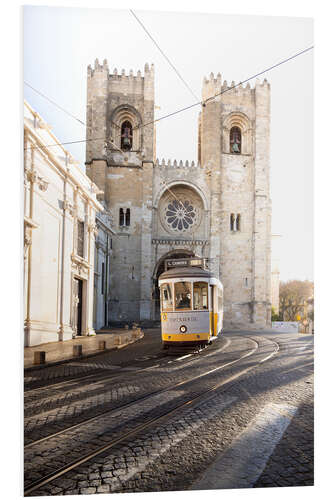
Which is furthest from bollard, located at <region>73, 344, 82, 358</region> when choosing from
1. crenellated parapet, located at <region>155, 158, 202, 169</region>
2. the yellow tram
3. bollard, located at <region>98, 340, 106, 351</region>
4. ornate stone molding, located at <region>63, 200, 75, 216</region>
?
crenellated parapet, located at <region>155, 158, 202, 169</region>

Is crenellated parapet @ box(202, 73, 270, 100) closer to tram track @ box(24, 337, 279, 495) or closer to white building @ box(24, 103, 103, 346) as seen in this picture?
white building @ box(24, 103, 103, 346)

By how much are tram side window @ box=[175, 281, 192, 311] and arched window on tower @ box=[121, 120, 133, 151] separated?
18.4 meters

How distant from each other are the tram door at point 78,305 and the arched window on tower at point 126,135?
20.9 metres

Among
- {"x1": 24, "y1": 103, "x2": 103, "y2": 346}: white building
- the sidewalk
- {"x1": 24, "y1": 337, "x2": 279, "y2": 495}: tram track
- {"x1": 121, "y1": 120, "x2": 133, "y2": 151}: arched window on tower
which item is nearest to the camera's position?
{"x1": 24, "y1": 337, "x2": 279, "y2": 495}: tram track

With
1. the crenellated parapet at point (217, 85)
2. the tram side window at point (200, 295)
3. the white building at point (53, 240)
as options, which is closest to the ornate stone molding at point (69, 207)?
the white building at point (53, 240)

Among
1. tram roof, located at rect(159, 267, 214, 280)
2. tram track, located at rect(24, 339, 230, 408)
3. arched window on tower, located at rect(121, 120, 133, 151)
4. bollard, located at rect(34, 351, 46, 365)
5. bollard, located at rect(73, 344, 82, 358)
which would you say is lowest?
tram track, located at rect(24, 339, 230, 408)

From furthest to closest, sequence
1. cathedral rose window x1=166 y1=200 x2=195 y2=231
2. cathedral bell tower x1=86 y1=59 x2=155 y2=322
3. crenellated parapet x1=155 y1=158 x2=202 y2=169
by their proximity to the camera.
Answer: cathedral rose window x1=166 y1=200 x2=195 y2=231, crenellated parapet x1=155 y1=158 x2=202 y2=169, cathedral bell tower x1=86 y1=59 x2=155 y2=322

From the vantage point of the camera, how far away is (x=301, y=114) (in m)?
4.89

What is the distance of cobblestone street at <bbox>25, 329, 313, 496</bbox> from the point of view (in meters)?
3.06

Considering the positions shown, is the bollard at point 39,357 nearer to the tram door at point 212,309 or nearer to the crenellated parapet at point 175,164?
the tram door at point 212,309

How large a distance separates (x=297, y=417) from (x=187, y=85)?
3.92m

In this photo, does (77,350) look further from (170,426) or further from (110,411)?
(170,426)

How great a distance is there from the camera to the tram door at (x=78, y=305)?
539 cm
